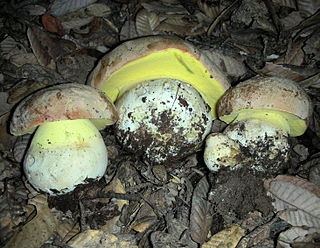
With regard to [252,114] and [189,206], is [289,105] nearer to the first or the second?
[252,114]

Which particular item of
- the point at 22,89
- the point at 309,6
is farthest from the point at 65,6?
the point at 309,6

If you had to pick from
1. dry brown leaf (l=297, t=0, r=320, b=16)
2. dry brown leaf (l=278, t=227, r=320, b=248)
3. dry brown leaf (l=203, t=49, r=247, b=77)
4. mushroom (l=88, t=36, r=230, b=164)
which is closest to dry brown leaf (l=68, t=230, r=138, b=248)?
mushroom (l=88, t=36, r=230, b=164)

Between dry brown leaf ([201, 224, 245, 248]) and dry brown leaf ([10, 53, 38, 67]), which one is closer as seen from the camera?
dry brown leaf ([201, 224, 245, 248])

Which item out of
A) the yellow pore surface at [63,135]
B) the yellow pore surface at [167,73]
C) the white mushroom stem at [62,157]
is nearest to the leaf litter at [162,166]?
the white mushroom stem at [62,157]

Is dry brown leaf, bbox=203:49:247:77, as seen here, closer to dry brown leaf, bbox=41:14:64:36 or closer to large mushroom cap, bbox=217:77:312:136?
large mushroom cap, bbox=217:77:312:136

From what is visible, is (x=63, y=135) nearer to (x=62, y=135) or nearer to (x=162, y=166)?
(x=62, y=135)

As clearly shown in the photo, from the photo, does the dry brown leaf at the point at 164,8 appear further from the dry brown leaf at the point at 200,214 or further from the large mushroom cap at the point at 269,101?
the dry brown leaf at the point at 200,214

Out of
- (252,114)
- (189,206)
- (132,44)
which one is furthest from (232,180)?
(132,44)
